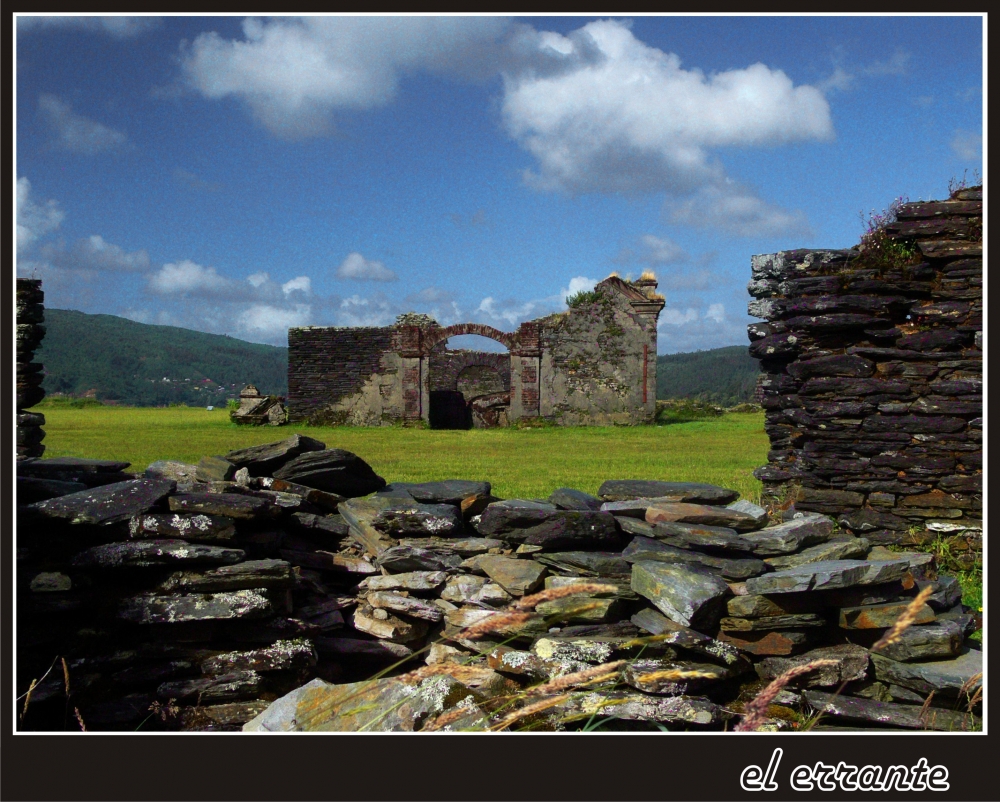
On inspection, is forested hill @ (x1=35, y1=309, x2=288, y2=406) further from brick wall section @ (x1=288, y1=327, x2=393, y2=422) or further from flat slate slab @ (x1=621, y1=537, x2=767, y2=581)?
flat slate slab @ (x1=621, y1=537, x2=767, y2=581)

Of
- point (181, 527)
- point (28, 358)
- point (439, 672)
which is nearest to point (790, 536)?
point (439, 672)

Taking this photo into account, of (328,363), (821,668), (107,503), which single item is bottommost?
(821,668)

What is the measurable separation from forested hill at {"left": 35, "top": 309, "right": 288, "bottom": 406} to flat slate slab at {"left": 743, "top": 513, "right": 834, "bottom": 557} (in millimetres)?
56089

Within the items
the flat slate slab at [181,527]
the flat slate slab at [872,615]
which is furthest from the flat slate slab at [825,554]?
the flat slate slab at [181,527]

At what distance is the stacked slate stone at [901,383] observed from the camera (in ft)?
23.1

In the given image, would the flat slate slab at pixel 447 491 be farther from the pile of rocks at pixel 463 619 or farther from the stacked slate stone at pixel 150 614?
the stacked slate stone at pixel 150 614

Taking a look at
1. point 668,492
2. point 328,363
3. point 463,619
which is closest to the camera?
→ point 463,619

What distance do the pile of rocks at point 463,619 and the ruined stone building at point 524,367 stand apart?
19.3 m

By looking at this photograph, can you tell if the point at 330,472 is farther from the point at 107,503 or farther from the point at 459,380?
→ the point at 459,380

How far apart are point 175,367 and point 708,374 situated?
5206cm

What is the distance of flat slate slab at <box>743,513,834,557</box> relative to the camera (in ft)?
18.1

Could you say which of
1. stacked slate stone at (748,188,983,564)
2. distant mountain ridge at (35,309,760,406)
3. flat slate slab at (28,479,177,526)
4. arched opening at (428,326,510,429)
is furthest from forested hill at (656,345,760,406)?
flat slate slab at (28,479,177,526)

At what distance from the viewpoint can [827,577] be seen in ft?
15.8

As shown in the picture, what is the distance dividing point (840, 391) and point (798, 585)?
10.2 feet
